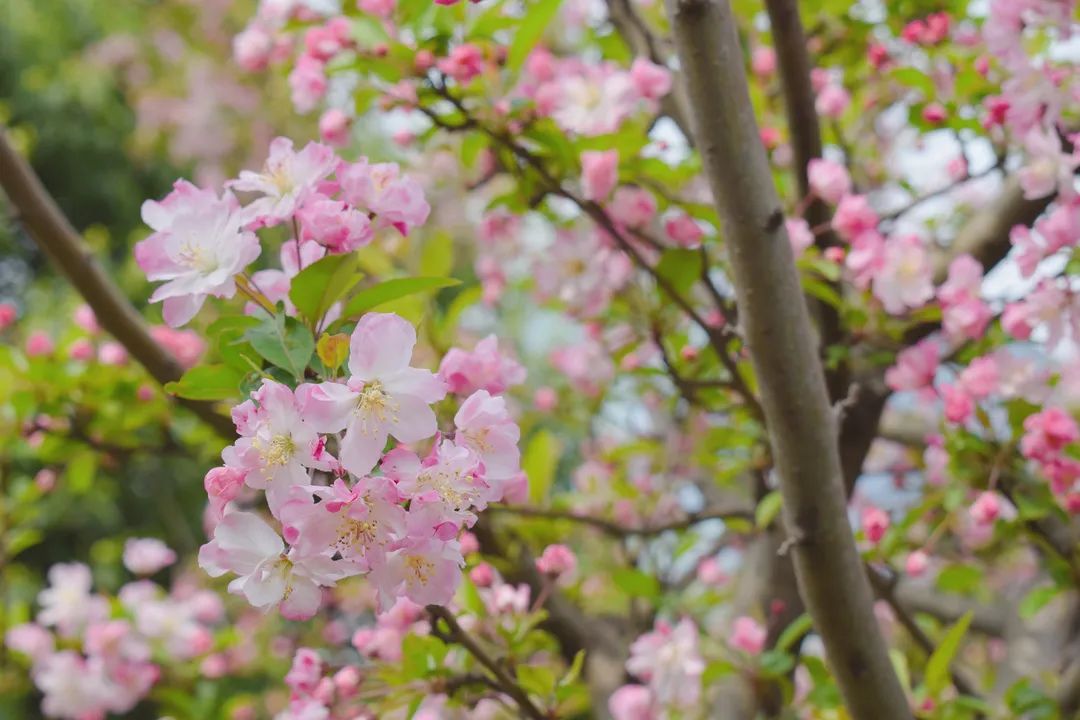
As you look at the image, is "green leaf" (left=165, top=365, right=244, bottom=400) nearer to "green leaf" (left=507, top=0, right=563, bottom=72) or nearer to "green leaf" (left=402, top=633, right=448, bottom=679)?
"green leaf" (left=402, top=633, right=448, bottom=679)

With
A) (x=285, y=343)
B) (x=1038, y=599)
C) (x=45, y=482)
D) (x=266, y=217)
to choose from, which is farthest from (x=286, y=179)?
(x=45, y=482)

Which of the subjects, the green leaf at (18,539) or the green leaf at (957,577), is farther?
the green leaf at (18,539)

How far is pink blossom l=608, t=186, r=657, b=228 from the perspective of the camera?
133cm

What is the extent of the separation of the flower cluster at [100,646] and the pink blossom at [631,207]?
4.17 feet

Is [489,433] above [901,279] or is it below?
below

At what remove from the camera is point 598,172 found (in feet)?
3.78

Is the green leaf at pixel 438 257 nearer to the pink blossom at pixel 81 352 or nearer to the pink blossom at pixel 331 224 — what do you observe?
the pink blossom at pixel 81 352

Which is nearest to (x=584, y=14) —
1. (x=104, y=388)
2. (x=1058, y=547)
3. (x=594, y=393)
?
(x=594, y=393)

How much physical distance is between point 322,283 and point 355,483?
0.15 meters

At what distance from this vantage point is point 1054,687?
1410mm

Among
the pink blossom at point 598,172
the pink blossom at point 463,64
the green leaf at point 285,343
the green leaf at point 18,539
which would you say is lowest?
the green leaf at point 285,343

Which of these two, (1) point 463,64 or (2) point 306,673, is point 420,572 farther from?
(1) point 463,64

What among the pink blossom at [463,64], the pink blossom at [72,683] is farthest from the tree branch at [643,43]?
the pink blossom at [72,683]

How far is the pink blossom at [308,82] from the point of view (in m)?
1.30
